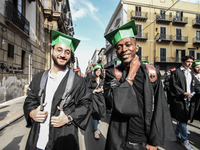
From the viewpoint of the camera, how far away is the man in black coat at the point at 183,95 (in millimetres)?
2838

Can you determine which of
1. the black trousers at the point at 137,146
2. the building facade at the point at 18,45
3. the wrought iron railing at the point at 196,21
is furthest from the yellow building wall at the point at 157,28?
the black trousers at the point at 137,146

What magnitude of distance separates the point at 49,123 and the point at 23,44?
991 cm

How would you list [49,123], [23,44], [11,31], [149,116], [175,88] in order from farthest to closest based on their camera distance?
1. [23,44]
2. [11,31]
3. [175,88]
4. [49,123]
5. [149,116]

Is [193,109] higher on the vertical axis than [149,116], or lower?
lower

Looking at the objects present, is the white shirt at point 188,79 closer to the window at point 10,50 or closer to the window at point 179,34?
the window at point 10,50

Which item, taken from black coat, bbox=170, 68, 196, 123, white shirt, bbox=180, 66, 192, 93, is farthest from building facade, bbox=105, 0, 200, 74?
black coat, bbox=170, 68, 196, 123

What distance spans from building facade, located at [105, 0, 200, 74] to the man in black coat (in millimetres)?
20217

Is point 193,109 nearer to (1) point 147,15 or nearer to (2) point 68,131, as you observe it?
Result: (2) point 68,131

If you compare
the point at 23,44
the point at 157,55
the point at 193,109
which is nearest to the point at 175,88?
the point at 193,109

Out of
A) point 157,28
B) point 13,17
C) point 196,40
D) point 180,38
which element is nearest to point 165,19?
point 157,28

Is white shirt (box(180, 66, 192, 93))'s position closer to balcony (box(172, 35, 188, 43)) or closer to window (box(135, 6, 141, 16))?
window (box(135, 6, 141, 16))

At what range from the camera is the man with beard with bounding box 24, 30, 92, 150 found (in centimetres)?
139

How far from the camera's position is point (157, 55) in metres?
22.9

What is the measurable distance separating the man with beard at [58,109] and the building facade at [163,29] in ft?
73.5
